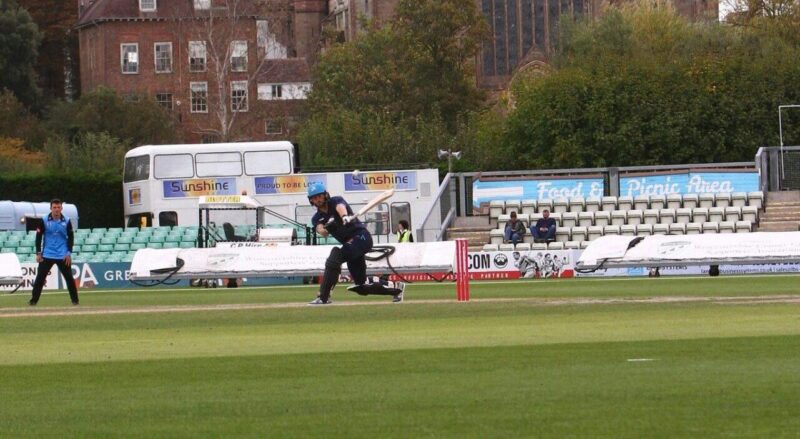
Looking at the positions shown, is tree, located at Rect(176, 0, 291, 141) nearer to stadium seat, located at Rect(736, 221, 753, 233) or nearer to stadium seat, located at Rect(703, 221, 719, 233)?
stadium seat, located at Rect(703, 221, 719, 233)

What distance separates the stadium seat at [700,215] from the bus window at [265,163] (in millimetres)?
14210

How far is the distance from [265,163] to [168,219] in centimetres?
378

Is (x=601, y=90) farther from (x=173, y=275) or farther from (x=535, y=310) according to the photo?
(x=535, y=310)

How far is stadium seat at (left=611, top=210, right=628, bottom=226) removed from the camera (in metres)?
47.7

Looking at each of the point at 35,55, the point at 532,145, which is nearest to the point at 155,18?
the point at 35,55

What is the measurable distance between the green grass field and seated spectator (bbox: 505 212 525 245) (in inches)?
928

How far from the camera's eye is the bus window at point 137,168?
55375 millimetres

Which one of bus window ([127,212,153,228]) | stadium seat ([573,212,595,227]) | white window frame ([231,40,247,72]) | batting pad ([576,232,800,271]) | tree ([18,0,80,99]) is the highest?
tree ([18,0,80,99])

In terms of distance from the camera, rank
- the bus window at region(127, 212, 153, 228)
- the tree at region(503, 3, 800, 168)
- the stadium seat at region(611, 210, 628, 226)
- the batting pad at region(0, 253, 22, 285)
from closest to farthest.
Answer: the batting pad at region(0, 253, 22, 285) < the stadium seat at region(611, 210, 628, 226) < the bus window at region(127, 212, 153, 228) < the tree at region(503, 3, 800, 168)

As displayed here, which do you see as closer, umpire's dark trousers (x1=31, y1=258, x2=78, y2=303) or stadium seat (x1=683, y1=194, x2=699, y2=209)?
umpire's dark trousers (x1=31, y1=258, x2=78, y2=303)

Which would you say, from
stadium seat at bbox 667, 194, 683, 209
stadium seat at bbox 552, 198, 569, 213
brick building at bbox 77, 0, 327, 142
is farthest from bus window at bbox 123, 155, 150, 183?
brick building at bbox 77, 0, 327, 142

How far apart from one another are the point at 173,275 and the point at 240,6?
53.2 meters

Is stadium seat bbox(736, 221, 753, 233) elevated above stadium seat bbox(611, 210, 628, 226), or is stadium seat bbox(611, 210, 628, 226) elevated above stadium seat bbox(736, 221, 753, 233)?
stadium seat bbox(611, 210, 628, 226)

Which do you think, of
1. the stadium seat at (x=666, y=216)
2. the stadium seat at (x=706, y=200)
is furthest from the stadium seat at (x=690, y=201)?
the stadium seat at (x=666, y=216)
